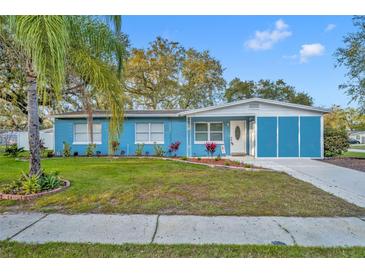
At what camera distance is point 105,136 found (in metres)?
15.2

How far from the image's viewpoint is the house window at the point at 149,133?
15.3 meters

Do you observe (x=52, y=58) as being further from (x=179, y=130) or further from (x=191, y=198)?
(x=179, y=130)

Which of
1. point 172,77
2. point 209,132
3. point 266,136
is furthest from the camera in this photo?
point 172,77

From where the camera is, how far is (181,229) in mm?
3779

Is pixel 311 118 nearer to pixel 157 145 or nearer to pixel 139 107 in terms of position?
pixel 157 145

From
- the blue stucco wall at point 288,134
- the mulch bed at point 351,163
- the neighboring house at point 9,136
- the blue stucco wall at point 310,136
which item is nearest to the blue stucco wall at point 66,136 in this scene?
the blue stucco wall at point 288,134

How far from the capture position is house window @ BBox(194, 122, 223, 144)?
1551 cm

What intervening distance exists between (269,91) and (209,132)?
928 inches

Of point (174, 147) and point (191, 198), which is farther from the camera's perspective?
point (174, 147)

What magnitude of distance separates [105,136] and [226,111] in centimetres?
770

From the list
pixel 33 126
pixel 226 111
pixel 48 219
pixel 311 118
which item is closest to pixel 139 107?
pixel 226 111

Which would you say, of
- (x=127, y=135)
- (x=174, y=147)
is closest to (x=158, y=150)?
(x=174, y=147)

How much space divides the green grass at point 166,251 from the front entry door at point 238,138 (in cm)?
1259
